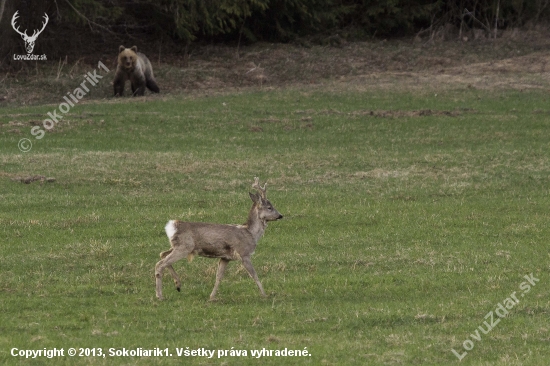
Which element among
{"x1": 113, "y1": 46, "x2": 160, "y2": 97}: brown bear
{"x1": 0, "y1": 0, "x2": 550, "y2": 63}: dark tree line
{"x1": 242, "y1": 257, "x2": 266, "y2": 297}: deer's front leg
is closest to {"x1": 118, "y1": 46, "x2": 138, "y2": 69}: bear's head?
{"x1": 113, "y1": 46, "x2": 160, "y2": 97}: brown bear

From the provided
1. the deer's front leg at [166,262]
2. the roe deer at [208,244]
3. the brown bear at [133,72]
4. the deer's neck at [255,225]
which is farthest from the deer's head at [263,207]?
the brown bear at [133,72]

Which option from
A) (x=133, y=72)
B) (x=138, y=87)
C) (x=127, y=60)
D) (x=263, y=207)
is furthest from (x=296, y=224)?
(x=138, y=87)

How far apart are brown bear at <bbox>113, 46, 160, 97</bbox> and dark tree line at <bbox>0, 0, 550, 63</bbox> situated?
3054 millimetres

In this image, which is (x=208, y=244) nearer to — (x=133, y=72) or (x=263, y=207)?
(x=263, y=207)

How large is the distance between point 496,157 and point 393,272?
460 inches

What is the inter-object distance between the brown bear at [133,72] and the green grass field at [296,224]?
2003 mm

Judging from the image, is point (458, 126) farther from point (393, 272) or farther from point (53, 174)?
point (393, 272)

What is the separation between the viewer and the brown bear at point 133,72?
33959 millimetres

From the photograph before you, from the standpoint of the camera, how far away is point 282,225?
672 inches

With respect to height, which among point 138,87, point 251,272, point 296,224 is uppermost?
point 251,272

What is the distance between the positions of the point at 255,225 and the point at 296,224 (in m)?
4.91

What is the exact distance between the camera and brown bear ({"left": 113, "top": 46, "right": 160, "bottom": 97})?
3396 cm

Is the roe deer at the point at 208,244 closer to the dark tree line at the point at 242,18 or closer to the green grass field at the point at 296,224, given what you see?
the green grass field at the point at 296,224

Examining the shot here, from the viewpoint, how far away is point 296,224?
17.1 meters
